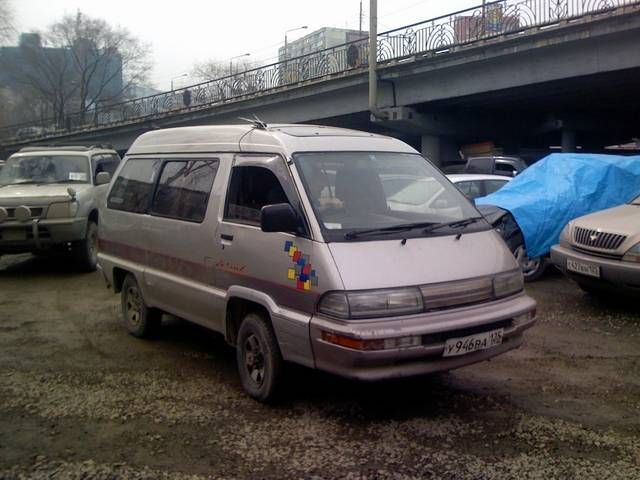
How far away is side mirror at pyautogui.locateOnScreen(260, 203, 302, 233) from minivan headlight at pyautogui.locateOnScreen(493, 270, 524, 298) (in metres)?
1.40

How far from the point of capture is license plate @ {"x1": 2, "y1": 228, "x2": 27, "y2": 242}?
373 inches

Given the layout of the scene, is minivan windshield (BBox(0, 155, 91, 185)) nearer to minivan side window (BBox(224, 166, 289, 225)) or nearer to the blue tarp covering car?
the blue tarp covering car

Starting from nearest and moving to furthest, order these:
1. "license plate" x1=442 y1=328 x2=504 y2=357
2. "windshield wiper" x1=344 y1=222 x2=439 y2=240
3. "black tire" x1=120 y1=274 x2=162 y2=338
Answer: "license plate" x1=442 y1=328 x2=504 y2=357, "windshield wiper" x1=344 y1=222 x2=439 y2=240, "black tire" x1=120 y1=274 x2=162 y2=338

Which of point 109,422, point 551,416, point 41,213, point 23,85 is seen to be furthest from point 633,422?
point 23,85

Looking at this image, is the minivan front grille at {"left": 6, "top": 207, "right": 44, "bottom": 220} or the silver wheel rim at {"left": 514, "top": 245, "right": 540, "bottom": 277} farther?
the minivan front grille at {"left": 6, "top": 207, "right": 44, "bottom": 220}

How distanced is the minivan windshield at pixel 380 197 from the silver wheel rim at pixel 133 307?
2639mm

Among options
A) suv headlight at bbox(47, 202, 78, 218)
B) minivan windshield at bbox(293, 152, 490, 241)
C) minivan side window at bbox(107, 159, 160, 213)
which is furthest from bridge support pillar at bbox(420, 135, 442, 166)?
minivan windshield at bbox(293, 152, 490, 241)

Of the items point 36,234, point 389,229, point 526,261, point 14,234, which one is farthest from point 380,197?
point 14,234

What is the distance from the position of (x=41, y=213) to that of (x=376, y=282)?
713cm

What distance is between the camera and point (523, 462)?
3.72 meters

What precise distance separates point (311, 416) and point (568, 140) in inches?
1074

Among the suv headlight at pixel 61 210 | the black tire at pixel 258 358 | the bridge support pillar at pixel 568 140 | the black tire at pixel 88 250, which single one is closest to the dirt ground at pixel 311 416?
the black tire at pixel 258 358

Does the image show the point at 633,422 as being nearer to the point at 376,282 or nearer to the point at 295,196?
the point at 376,282

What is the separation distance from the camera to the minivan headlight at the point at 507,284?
446 centimetres
